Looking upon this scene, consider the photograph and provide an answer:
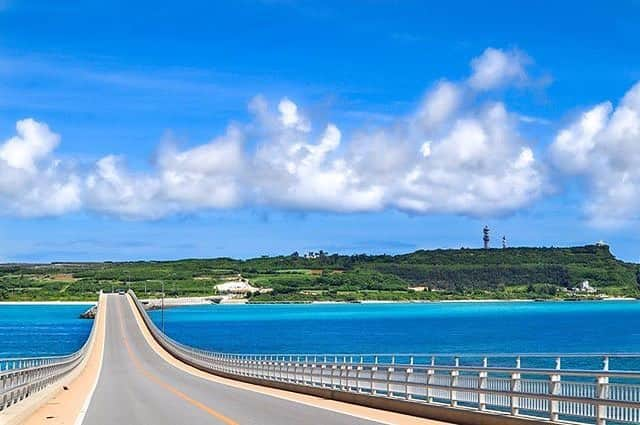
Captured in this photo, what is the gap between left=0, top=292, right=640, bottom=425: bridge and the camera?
2147 centimetres

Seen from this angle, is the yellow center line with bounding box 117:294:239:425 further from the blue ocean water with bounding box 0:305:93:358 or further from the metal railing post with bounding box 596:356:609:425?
the blue ocean water with bounding box 0:305:93:358

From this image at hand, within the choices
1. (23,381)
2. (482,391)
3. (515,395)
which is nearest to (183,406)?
(23,381)

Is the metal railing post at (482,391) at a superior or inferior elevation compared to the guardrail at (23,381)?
superior

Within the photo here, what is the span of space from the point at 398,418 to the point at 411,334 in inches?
5521

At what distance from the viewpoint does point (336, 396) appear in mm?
36156

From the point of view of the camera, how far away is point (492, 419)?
76.3 ft

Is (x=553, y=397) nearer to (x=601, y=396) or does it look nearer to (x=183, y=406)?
(x=601, y=396)

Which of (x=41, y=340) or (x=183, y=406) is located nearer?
(x=183, y=406)

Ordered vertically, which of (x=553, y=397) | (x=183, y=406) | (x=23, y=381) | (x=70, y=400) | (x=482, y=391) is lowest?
(x=70, y=400)

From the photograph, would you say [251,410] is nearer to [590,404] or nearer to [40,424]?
[40,424]

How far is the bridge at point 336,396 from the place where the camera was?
2147cm

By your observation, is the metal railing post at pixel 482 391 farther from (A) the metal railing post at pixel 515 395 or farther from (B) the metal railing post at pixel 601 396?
(B) the metal railing post at pixel 601 396

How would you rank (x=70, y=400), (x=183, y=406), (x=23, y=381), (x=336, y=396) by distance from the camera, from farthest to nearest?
(x=70, y=400)
(x=336, y=396)
(x=23, y=381)
(x=183, y=406)

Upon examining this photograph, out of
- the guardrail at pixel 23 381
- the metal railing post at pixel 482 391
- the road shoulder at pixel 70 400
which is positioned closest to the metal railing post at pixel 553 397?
the metal railing post at pixel 482 391
